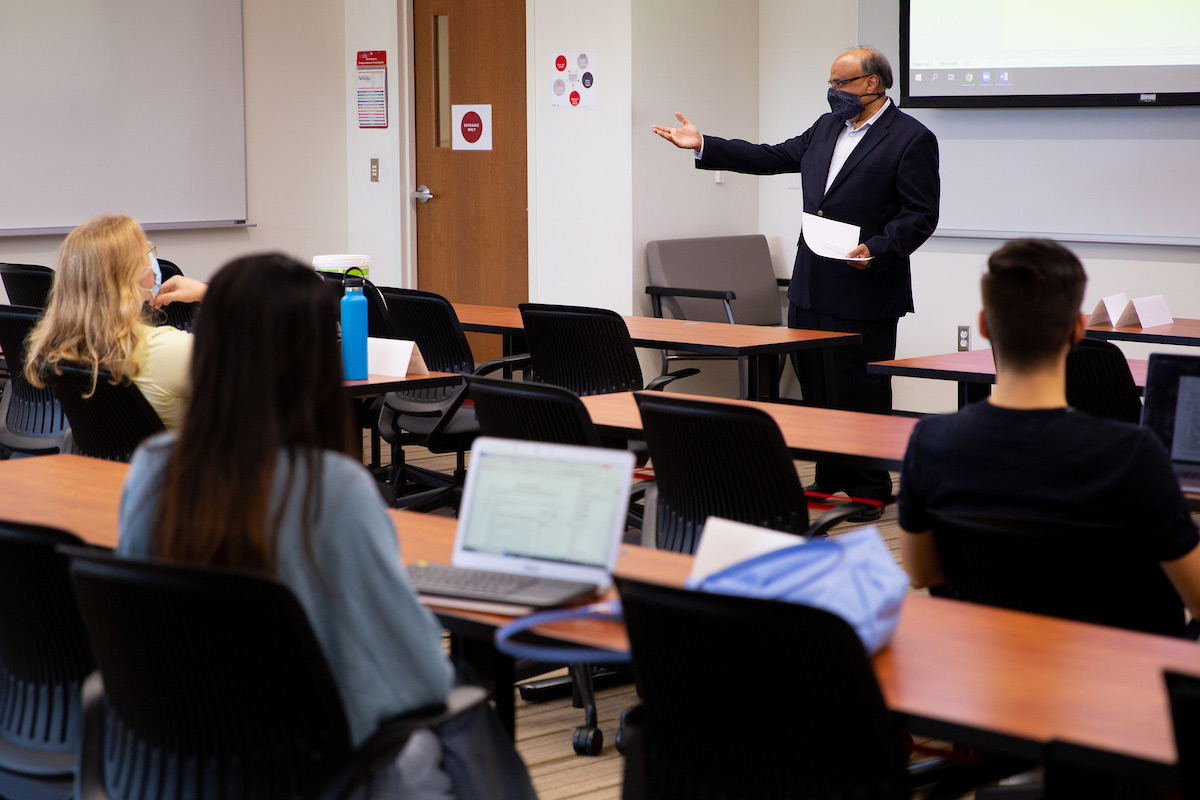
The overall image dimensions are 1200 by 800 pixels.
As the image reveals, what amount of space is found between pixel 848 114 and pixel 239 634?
13.8ft

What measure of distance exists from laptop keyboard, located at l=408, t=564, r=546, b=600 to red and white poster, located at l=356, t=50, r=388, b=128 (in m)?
6.54

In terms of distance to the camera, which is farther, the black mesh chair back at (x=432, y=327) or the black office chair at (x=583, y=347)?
the black mesh chair back at (x=432, y=327)

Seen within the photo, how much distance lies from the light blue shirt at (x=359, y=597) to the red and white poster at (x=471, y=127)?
640 cm

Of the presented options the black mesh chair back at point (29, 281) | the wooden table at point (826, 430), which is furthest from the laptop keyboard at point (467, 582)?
the black mesh chair back at point (29, 281)

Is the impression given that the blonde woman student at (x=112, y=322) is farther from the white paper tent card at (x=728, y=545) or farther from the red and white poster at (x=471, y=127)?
the red and white poster at (x=471, y=127)

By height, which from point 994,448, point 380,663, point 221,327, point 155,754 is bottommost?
point 155,754

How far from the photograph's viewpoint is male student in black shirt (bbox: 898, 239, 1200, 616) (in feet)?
6.37

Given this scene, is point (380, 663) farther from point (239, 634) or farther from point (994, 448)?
point (994, 448)

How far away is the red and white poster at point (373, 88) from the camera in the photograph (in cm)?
821

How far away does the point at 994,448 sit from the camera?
79.7 inches

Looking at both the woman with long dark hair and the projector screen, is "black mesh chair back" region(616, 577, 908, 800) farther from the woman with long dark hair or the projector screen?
the projector screen

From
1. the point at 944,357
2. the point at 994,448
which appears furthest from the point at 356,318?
the point at 994,448

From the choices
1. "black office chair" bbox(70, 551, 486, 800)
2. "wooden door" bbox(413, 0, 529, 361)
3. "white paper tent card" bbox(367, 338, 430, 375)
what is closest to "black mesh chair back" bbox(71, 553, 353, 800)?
"black office chair" bbox(70, 551, 486, 800)

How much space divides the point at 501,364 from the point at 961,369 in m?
1.69
